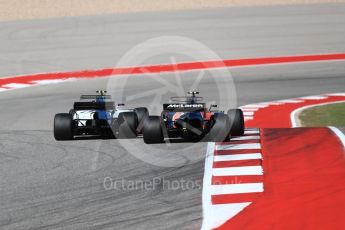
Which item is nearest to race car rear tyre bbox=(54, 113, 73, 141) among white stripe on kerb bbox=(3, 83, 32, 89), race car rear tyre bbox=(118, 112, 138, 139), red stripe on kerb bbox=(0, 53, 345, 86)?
race car rear tyre bbox=(118, 112, 138, 139)

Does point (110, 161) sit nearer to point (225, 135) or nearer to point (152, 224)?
point (225, 135)

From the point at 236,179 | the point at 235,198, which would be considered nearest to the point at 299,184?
the point at 236,179

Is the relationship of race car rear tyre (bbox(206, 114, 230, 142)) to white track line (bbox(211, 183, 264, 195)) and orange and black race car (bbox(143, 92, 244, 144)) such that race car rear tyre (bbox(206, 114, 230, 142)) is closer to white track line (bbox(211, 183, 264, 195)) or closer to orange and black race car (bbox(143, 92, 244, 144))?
orange and black race car (bbox(143, 92, 244, 144))

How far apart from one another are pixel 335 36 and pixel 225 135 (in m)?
22.7

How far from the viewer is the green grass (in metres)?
21.4

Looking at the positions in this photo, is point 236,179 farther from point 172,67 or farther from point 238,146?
Result: point 172,67

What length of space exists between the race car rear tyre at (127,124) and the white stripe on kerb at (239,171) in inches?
142

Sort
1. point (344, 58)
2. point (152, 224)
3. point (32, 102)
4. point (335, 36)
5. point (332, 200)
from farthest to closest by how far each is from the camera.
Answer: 1. point (335, 36)
2. point (344, 58)
3. point (32, 102)
4. point (332, 200)
5. point (152, 224)

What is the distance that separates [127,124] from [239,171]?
4.10 m

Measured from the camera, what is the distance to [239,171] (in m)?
15.1

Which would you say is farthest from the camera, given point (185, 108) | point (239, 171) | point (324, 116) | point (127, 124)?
point (324, 116)

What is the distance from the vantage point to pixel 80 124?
18.5m

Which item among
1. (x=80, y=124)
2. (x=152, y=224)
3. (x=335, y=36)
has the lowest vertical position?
(x=152, y=224)

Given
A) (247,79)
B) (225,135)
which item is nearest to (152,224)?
(225,135)
